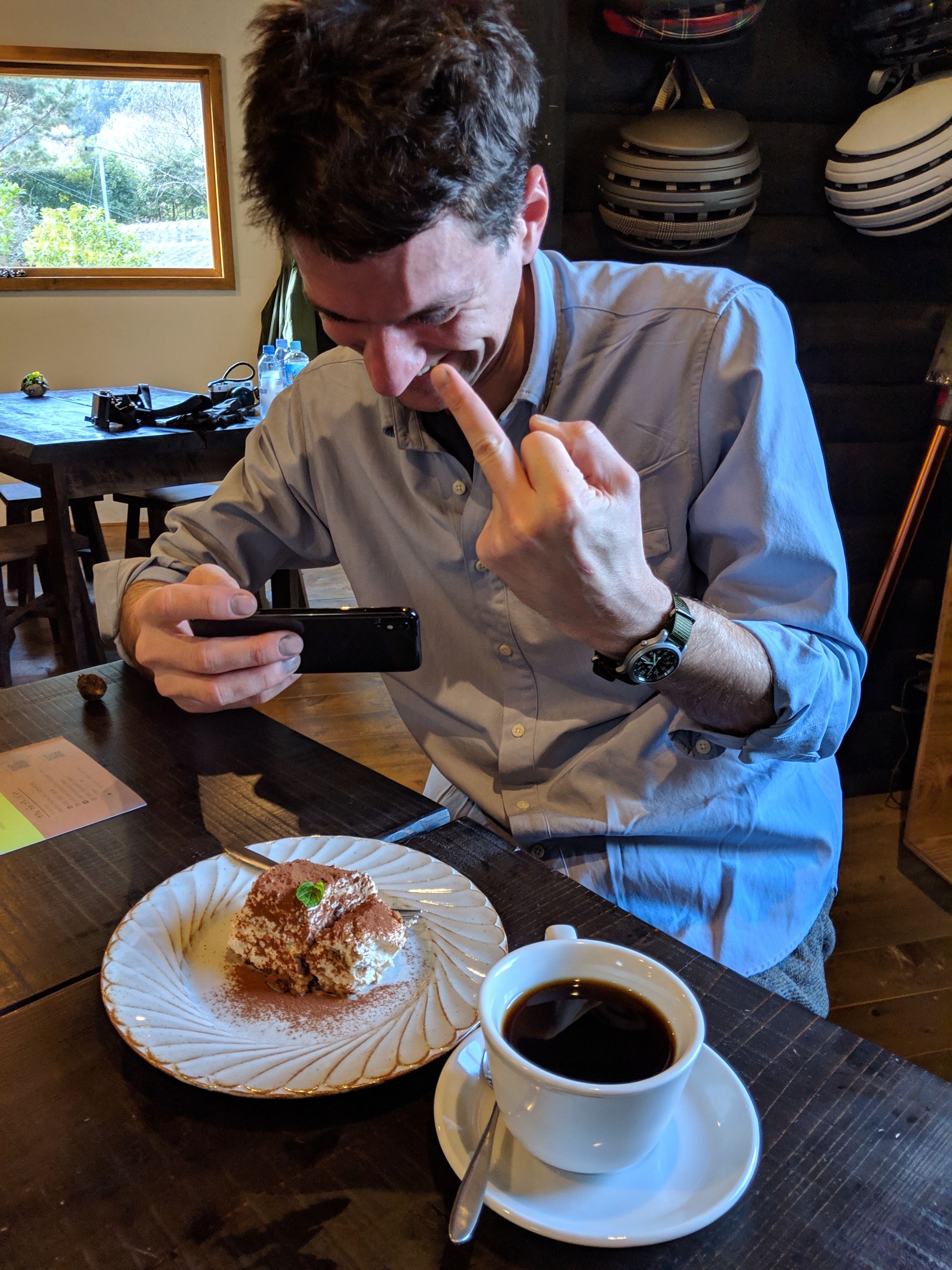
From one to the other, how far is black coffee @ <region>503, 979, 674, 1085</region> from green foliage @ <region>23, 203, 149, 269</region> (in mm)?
5822

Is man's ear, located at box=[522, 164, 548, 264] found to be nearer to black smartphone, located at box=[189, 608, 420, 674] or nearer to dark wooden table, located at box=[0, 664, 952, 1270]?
black smartphone, located at box=[189, 608, 420, 674]

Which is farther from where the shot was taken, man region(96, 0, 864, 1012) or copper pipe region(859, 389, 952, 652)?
copper pipe region(859, 389, 952, 652)

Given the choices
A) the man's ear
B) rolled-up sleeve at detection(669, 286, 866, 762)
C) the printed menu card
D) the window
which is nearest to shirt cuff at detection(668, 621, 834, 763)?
rolled-up sleeve at detection(669, 286, 866, 762)

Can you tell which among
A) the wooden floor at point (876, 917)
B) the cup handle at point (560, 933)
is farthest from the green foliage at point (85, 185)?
the cup handle at point (560, 933)

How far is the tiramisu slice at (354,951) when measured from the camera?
68cm

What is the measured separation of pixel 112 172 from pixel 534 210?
5272 mm

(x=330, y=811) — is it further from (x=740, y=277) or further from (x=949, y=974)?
(x=949, y=974)

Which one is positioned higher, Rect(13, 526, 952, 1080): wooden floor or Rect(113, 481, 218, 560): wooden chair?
Rect(113, 481, 218, 560): wooden chair

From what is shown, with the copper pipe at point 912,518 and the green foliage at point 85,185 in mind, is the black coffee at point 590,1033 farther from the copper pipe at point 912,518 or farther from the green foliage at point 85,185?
the green foliage at point 85,185

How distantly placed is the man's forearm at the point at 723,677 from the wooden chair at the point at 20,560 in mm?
2611

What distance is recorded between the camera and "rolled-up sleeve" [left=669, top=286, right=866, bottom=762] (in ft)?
2.98

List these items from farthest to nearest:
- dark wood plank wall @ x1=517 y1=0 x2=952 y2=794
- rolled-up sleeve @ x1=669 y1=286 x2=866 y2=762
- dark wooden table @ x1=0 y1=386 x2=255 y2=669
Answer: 1. dark wooden table @ x1=0 y1=386 x2=255 y2=669
2. dark wood plank wall @ x1=517 y1=0 x2=952 y2=794
3. rolled-up sleeve @ x1=669 y1=286 x2=866 y2=762

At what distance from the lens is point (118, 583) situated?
124cm

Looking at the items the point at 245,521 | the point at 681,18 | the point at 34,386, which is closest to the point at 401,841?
the point at 245,521
